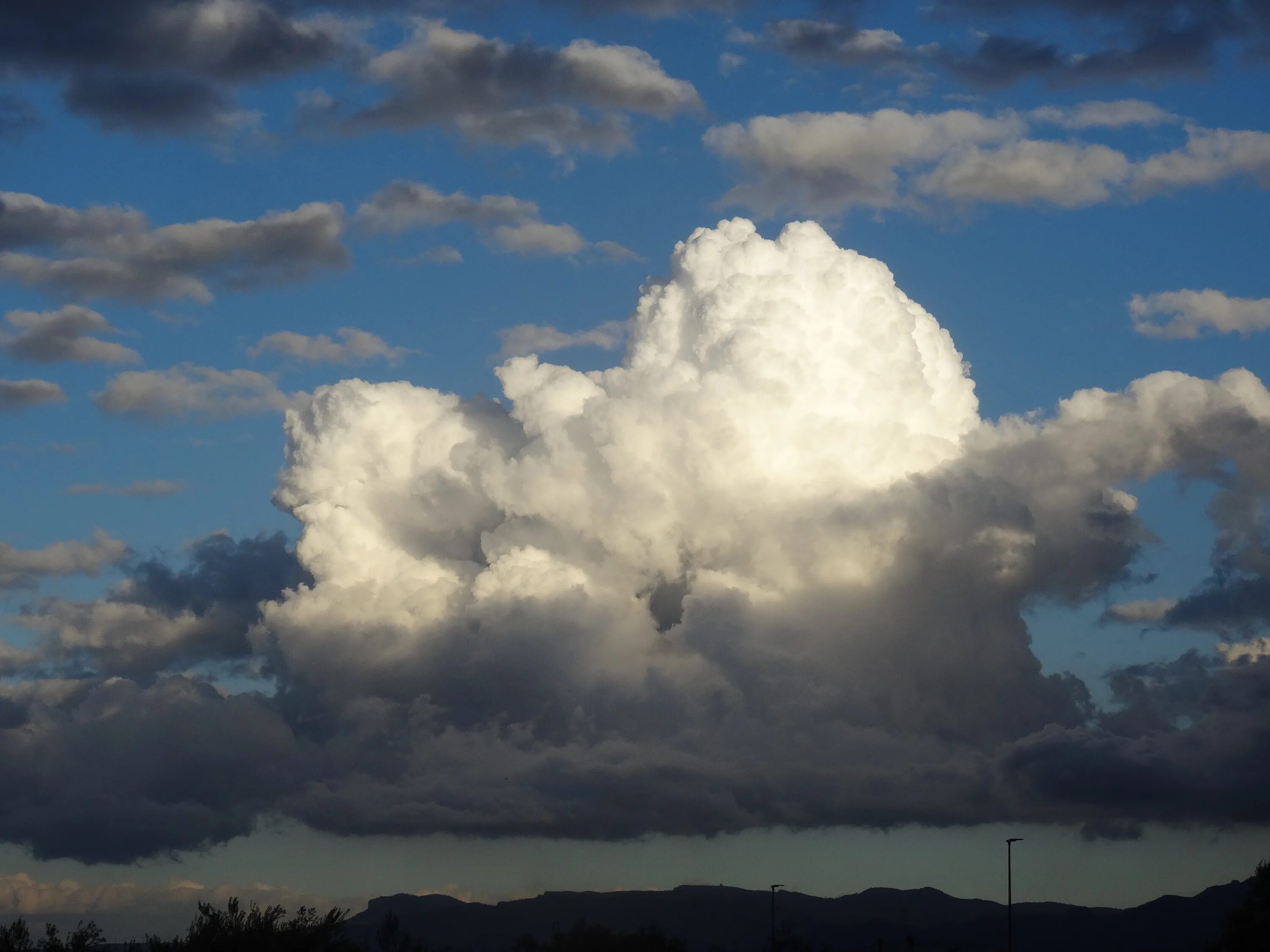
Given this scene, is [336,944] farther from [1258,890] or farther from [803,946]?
[803,946]

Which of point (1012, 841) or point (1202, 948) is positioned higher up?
point (1012, 841)

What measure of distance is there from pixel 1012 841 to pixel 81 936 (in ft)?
226

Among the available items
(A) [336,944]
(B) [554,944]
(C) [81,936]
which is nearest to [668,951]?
(B) [554,944]

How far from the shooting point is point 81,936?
76125mm

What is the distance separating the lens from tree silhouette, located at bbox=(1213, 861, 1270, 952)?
119 meters

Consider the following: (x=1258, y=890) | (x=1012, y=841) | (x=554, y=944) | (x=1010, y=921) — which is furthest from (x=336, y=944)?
(x=1258, y=890)

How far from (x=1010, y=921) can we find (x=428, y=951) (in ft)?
339

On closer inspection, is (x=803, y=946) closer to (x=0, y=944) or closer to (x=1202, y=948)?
(x=1202, y=948)

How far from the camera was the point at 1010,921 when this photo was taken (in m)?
103

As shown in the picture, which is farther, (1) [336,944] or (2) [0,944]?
(1) [336,944]

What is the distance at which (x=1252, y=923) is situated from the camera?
12031 cm

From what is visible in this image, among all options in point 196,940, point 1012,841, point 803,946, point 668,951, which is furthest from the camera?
point 803,946

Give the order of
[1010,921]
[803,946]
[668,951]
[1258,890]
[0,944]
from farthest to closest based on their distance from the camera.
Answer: [803,946], [668,951], [1258,890], [1010,921], [0,944]

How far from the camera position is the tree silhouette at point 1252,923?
118562 millimetres
